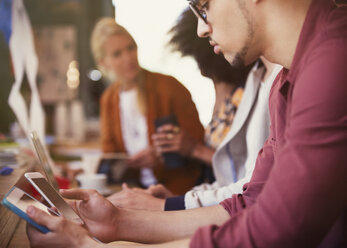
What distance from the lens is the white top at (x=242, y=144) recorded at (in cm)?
131

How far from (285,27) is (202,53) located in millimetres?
983

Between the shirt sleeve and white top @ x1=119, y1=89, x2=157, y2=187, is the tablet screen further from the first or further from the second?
white top @ x1=119, y1=89, x2=157, y2=187

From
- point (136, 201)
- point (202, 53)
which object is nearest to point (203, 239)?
point (136, 201)

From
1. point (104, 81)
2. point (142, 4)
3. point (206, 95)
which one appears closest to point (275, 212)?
point (206, 95)

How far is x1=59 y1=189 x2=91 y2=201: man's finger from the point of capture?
1.01 m

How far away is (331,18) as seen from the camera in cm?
72

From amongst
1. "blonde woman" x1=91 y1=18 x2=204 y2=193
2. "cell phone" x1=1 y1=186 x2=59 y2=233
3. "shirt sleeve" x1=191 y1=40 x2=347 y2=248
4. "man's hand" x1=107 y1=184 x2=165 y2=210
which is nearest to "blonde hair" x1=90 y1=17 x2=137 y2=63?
"blonde woman" x1=91 y1=18 x2=204 y2=193

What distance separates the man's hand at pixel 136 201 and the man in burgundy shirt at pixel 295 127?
1.61 ft

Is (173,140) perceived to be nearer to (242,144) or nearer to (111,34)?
(242,144)

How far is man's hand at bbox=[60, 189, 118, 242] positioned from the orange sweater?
3.82 ft

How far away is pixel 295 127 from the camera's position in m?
0.66

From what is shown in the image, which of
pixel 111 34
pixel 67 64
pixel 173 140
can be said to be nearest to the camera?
pixel 173 140

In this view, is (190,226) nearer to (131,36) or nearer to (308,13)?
(308,13)

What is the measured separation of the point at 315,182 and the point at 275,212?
7cm
